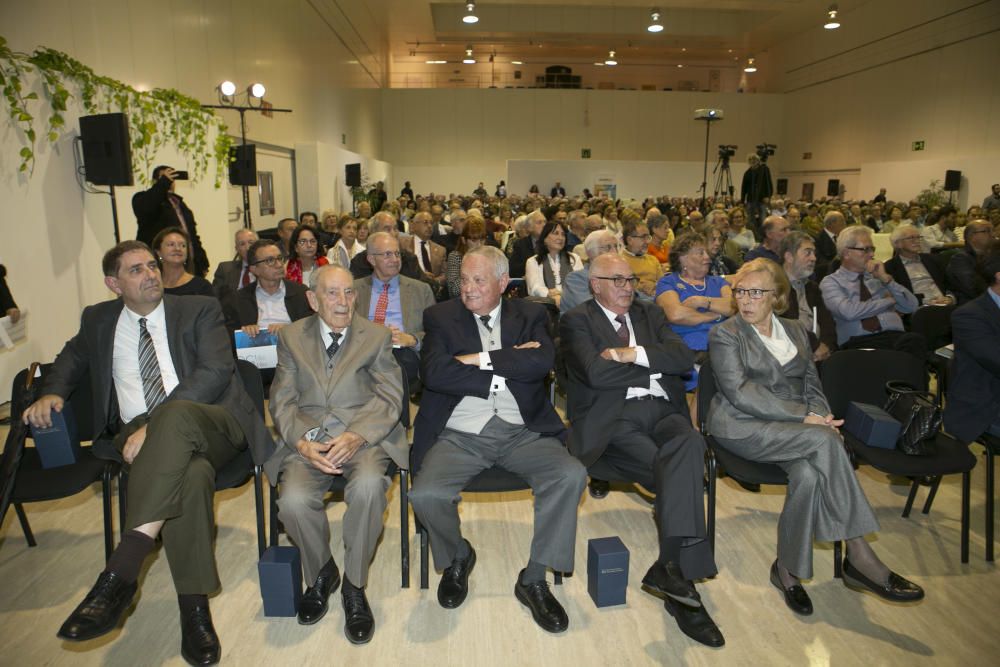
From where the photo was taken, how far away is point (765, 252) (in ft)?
15.5

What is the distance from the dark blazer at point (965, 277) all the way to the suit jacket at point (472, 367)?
12.0ft

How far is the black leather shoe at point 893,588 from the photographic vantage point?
7.98ft

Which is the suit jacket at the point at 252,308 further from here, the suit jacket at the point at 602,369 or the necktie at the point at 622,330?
the necktie at the point at 622,330

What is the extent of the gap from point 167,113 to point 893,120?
62.1 feet

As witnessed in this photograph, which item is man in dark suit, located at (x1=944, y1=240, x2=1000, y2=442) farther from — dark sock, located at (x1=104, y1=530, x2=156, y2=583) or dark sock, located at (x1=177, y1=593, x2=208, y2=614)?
dark sock, located at (x1=104, y1=530, x2=156, y2=583)

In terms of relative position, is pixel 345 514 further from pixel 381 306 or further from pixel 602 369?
pixel 381 306

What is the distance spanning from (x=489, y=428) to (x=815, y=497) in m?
→ 1.34

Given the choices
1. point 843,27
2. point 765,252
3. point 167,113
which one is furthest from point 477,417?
point 843,27

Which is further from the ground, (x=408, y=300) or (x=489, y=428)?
(x=408, y=300)

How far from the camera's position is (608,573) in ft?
8.23

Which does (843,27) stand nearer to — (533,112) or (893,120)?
(893,120)

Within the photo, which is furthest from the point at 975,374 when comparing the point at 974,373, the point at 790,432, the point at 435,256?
the point at 435,256

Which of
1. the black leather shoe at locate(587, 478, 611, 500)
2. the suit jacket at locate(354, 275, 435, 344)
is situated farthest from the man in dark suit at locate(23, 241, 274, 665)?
the black leather shoe at locate(587, 478, 611, 500)

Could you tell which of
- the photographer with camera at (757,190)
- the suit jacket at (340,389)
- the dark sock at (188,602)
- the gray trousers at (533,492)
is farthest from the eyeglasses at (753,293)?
the photographer with camera at (757,190)
